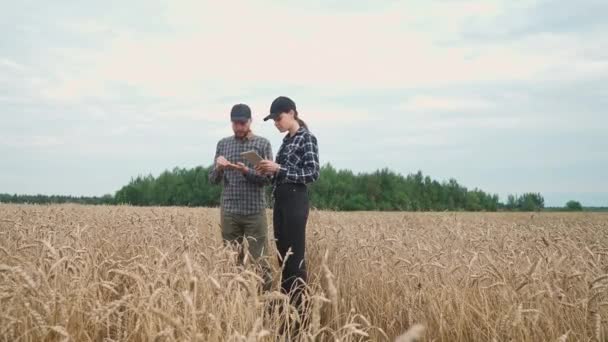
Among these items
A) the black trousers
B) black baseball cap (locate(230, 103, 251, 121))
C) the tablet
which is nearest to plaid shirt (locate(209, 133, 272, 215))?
black baseball cap (locate(230, 103, 251, 121))

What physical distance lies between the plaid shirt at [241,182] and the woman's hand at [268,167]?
23.9 inches

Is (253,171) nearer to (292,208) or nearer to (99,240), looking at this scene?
(292,208)

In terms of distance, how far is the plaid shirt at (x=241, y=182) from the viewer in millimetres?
5918

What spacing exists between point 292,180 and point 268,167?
26 centimetres

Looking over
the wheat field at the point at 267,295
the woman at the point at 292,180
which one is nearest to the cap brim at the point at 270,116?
the woman at the point at 292,180

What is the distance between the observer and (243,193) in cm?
592

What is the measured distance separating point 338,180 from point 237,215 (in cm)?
4876

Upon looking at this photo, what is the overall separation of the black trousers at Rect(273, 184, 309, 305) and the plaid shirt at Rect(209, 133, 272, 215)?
0.67m

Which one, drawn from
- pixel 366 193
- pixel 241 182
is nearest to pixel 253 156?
pixel 241 182

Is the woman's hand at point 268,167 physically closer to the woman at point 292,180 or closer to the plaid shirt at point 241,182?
the woman at point 292,180

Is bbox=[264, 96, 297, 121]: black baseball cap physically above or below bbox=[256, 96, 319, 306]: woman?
above

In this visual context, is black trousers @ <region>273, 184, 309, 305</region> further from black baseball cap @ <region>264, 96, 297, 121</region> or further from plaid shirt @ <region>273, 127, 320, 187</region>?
black baseball cap @ <region>264, 96, 297, 121</region>

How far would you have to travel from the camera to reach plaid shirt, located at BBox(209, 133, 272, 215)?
592cm

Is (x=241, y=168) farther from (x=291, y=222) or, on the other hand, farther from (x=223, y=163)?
(x=291, y=222)
